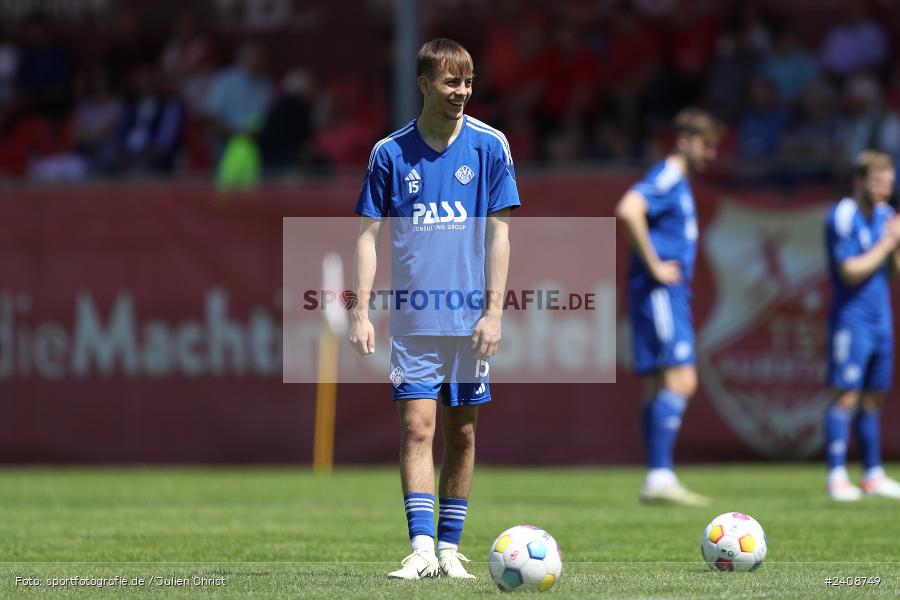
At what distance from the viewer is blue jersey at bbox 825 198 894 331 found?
1145 centimetres

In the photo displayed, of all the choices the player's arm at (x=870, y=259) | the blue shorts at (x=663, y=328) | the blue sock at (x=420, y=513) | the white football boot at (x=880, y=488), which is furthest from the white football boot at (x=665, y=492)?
the blue sock at (x=420, y=513)

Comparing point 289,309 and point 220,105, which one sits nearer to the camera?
point 289,309

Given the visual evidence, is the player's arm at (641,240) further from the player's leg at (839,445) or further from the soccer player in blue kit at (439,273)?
the soccer player in blue kit at (439,273)

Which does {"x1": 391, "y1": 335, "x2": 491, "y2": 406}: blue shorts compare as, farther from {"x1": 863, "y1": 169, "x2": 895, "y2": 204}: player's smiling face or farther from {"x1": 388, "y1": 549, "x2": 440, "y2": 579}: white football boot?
{"x1": 863, "y1": 169, "x2": 895, "y2": 204}: player's smiling face

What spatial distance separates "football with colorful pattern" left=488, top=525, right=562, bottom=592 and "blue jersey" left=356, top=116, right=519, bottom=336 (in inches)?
41.1

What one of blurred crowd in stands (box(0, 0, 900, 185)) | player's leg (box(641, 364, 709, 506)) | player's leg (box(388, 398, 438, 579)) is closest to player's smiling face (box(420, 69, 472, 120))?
player's leg (box(388, 398, 438, 579))

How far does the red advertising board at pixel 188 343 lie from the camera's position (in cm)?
1541

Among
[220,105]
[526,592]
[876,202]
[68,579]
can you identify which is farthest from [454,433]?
[220,105]

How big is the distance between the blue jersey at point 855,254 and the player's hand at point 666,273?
121 cm

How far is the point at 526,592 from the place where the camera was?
6359 millimetres

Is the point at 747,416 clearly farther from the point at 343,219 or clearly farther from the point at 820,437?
the point at 343,219

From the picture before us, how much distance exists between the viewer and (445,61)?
686 centimetres

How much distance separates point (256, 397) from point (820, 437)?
5418 mm

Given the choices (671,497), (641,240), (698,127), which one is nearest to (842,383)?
(671,497)
